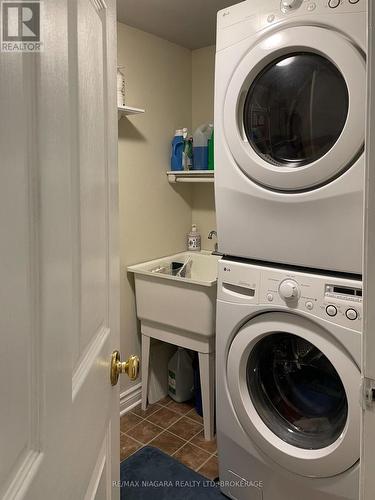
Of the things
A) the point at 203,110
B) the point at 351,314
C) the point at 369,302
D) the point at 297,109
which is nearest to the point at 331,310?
the point at 351,314

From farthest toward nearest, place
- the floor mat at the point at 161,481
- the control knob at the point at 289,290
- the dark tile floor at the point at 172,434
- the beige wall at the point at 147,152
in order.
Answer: the beige wall at the point at 147,152, the dark tile floor at the point at 172,434, the floor mat at the point at 161,481, the control knob at the point at 289,290

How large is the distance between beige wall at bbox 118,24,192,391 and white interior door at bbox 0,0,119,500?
59.0 inches

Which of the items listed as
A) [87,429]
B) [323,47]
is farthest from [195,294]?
[87,429]

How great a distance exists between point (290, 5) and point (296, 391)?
140 cm

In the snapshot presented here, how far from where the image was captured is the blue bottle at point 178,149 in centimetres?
245

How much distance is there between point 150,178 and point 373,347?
1.88 meters

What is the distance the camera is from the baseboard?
2326 millimetres

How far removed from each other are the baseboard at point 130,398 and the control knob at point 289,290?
138 cm

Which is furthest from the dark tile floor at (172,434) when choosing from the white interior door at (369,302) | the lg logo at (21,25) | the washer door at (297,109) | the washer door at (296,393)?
the lg logo at (21,25)

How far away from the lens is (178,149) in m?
2.48

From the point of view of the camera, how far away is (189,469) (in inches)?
73.7

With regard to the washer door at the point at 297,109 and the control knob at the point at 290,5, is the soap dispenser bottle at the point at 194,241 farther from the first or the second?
the control knob at the point at 290,5

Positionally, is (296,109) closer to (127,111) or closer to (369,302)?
(369,302)

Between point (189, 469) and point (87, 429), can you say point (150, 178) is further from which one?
point (87, 429)
